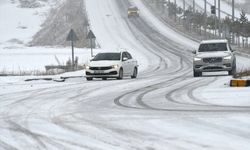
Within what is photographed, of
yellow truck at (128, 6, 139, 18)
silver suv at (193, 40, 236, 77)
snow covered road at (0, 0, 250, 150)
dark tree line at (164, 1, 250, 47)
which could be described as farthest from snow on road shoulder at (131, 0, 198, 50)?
snow covered road at (0, 0, 250, 150)

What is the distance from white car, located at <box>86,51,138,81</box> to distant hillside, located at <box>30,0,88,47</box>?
43132 mm

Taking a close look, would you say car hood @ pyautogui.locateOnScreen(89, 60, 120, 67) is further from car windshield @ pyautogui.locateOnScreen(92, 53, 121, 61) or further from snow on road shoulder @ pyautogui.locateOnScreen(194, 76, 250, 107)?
snow on road shoulder @ pyautogui.locateOnScreen(194, 76, 250, 107)

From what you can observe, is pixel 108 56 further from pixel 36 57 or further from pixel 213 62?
pixel 36 57

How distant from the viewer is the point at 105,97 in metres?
19.2

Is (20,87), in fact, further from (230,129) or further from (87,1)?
(87,1)

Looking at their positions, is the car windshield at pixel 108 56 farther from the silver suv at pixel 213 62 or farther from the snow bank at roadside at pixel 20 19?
the snow bank at roadside at pixel 20 19

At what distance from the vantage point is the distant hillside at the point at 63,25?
Result: 84.8 metres

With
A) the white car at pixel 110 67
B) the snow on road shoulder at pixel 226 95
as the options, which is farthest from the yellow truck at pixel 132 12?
the snow on road shoulder at pixel 226 95

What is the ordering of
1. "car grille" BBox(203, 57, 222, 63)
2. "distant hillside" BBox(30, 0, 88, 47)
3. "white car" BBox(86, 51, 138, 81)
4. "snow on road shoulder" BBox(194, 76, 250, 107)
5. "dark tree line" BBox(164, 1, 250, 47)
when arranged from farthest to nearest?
"distant hillside" BBox(30, 0, 88, 47), "dark tree line" BBox(164, 1, 250, 47), "car grille" BBox(203, 57, 222, 63), "white car" BBox(86, 51, 138, 81), "snow on road shoulder" BBox(194, 76, 250, 107)

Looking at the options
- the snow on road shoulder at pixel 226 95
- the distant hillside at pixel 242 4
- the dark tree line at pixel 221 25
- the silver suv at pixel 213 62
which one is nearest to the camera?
the snow on road shoulder at pixel 226 95

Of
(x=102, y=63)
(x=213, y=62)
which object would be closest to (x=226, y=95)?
(x=213, y=62)

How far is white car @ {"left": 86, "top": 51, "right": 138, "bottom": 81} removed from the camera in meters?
30.1

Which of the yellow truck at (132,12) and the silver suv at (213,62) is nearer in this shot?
the silver suv at (213,62)

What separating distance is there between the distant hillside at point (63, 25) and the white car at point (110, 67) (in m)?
43.1
